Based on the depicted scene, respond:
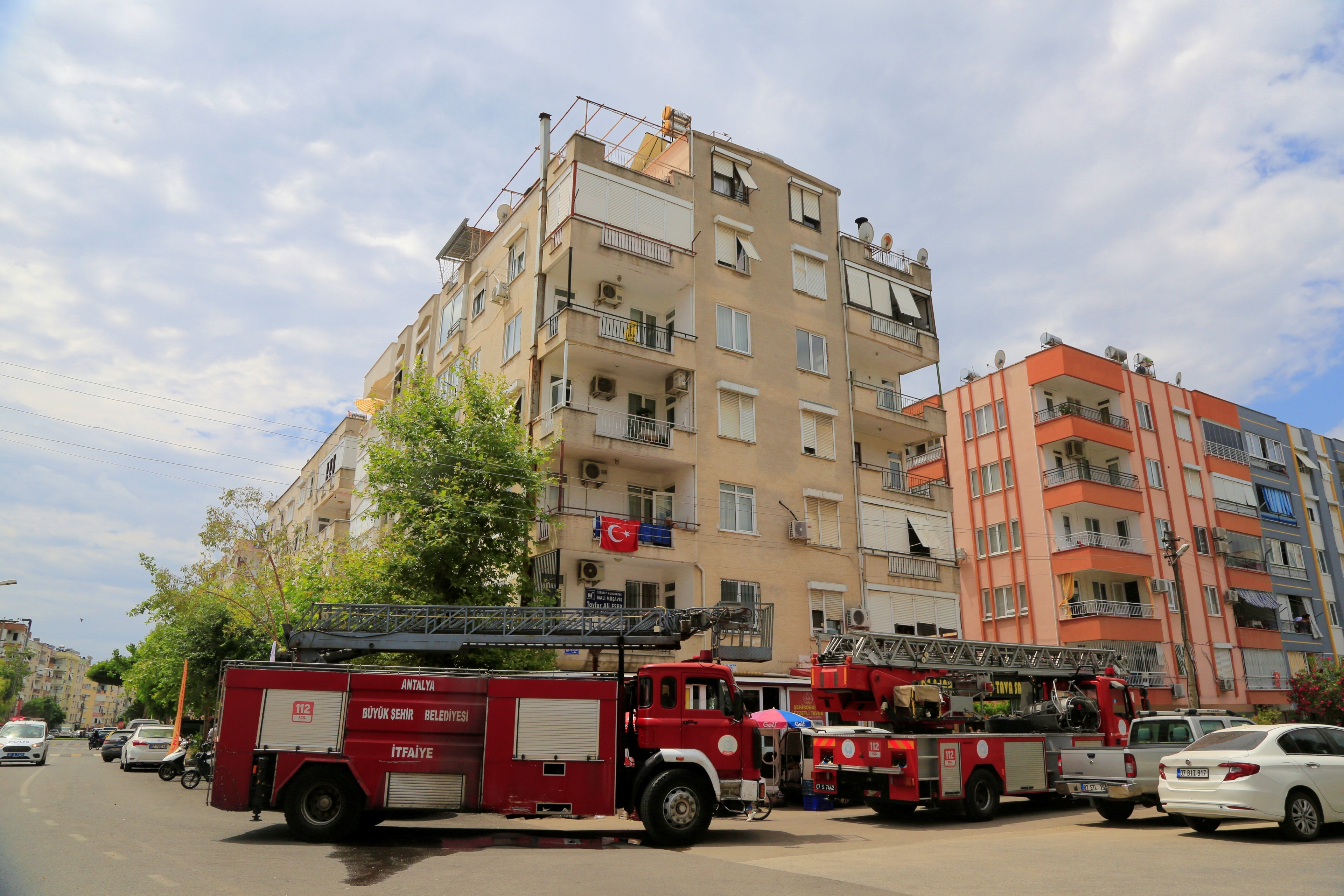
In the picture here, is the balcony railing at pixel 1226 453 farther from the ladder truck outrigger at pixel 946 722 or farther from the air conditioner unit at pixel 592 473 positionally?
the air conditioner unit at pixel 592 473

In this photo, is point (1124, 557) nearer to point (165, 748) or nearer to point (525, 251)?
point (525, 251)

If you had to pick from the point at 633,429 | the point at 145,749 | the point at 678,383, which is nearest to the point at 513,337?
the point at 633,429

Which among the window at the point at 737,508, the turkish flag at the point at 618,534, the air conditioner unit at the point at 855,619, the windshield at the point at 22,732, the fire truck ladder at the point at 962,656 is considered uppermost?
the window at the point at 737,508

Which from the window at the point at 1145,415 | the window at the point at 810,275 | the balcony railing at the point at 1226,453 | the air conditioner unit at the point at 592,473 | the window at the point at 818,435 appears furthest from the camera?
the balcony railing at the point at 1226,453

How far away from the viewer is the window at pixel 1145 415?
43812 millimetres

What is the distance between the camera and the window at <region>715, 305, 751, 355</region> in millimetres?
30062

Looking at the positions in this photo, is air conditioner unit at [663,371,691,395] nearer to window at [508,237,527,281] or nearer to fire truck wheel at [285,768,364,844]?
window at [508,237,527,281]

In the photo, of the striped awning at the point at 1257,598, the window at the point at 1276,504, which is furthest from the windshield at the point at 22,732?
the window at the point at 1276,504

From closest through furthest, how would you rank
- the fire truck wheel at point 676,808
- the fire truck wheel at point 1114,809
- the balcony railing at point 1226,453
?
the fire truck wheel at point 676,808 < the fire truck wheel at point 1114,809 < the balcony railing at point 1226,453

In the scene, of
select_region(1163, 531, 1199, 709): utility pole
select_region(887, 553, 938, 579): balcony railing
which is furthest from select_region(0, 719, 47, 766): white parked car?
select_region(1163, 531, 1199, 709): utility pole

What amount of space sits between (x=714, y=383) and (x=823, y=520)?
634 cm

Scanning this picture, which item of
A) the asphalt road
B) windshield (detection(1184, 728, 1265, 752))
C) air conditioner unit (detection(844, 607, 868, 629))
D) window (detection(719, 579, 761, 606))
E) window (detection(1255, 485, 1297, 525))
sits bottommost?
the asphalt road

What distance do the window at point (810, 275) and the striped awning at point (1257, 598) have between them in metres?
27.8

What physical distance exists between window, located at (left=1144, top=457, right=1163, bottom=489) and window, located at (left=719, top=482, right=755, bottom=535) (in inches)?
957
